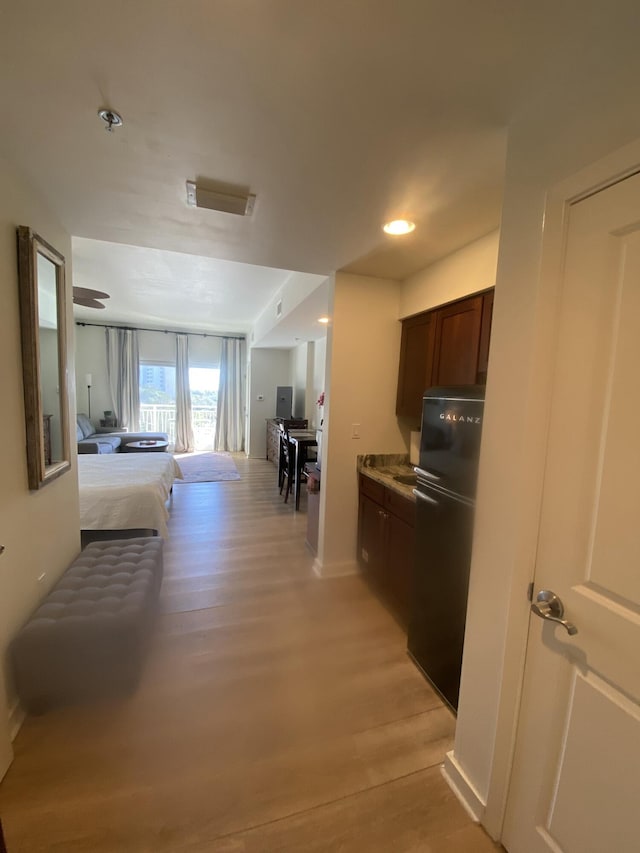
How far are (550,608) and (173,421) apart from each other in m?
7.94

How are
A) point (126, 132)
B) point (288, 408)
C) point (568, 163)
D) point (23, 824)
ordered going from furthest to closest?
point (288, 408), point (126, 132), point (23, 824), point (568, 163)

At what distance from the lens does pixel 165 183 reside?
156cm

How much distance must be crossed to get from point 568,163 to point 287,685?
241 centimetres

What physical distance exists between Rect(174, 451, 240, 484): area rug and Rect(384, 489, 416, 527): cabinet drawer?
382cm

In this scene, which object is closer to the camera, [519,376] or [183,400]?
[519,376]

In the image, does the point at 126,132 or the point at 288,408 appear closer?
the point at 126,132

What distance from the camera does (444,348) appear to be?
2.29 metres

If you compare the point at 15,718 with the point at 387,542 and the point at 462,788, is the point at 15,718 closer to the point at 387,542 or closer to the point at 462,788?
the point at 462,788

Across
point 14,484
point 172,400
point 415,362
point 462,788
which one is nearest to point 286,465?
point 415,362

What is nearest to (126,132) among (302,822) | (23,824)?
(23,824)

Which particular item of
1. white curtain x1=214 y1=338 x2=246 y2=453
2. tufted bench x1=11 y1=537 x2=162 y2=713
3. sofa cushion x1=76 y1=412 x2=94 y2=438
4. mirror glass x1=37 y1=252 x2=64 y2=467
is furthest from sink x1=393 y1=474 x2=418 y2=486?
white curtain x1=214 y1=338 x2=246 y2=453

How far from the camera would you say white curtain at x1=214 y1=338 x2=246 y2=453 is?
7.93 m

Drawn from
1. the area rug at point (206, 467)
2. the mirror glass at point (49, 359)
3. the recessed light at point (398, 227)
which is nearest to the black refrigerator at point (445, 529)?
the recessed light at point (398, 227)

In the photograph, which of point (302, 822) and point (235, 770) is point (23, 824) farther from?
point (302, 822)
